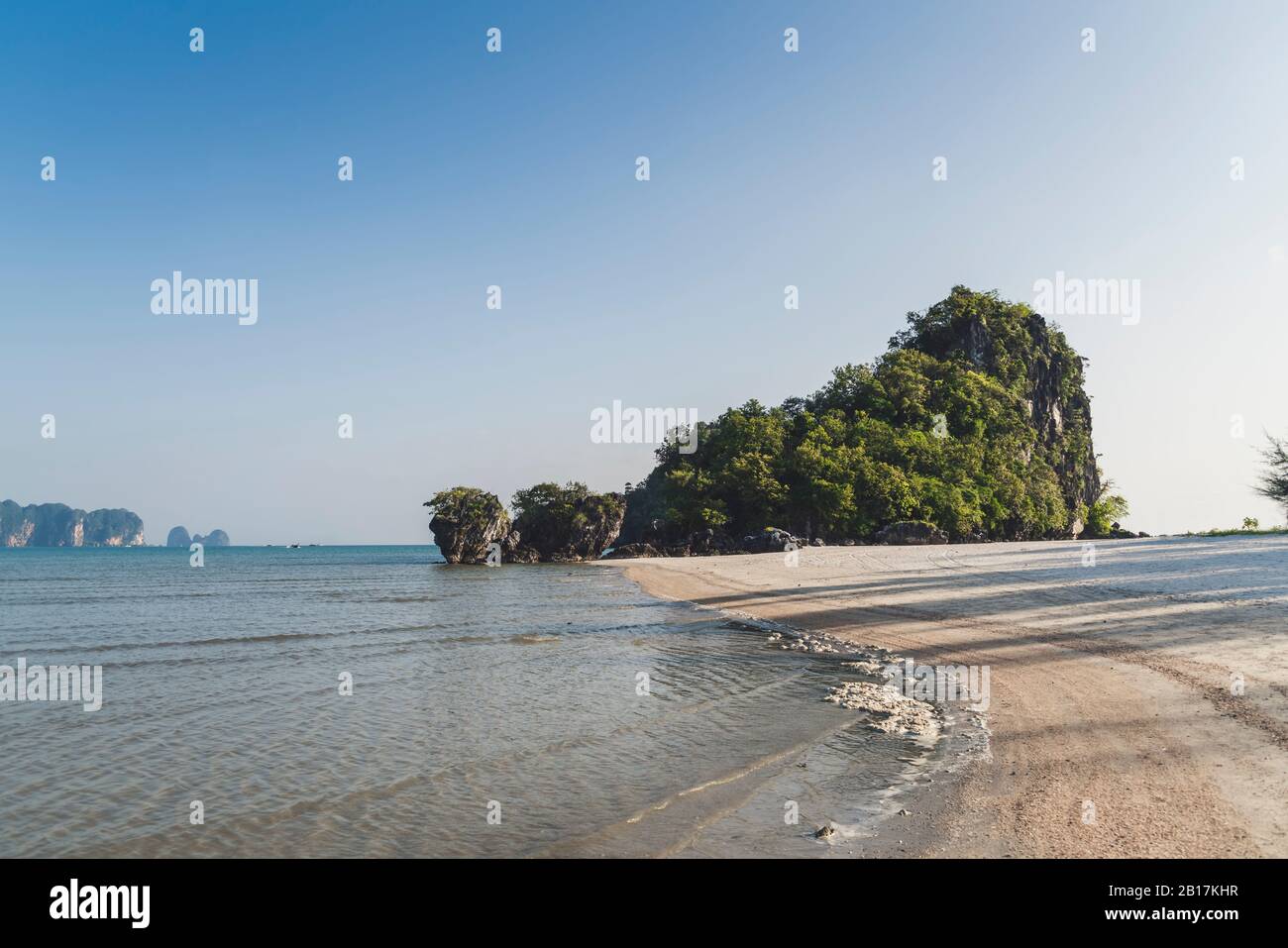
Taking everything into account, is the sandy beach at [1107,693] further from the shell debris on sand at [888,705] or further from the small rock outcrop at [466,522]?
the small rock outcrop at [466,522]

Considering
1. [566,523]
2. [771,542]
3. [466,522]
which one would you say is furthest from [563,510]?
[771,542]

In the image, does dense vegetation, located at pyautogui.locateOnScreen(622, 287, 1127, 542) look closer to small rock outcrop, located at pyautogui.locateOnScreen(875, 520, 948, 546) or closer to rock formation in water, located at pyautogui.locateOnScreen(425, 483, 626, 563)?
small rock outcrop, located at pyautogui.locateOnScreen(875, 520, 948, 546)

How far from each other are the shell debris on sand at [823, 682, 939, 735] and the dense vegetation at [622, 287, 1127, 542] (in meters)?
65.1

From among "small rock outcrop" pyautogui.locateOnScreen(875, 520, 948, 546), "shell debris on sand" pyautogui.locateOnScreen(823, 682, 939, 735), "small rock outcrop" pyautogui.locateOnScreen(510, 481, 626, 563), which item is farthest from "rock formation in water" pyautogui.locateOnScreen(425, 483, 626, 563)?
"shell debris on sand" pyautogui.locateOnScreen(823, 682, 939, 735)

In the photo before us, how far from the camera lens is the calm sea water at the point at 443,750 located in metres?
8.80

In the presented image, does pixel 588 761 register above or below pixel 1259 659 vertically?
below

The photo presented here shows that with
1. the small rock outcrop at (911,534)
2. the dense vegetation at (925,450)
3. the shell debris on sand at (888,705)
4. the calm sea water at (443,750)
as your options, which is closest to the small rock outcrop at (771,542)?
the dense vegetation at (925,450)

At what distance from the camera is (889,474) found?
8162cm

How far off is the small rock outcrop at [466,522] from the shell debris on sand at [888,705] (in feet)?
278

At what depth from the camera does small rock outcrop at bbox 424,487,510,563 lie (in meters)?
96.2

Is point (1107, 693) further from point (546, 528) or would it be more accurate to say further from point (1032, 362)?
point (1032, 362)
